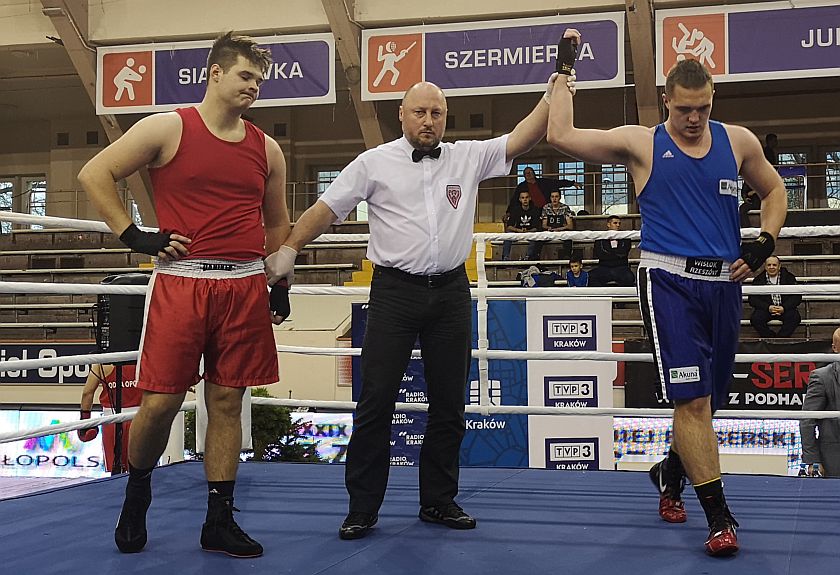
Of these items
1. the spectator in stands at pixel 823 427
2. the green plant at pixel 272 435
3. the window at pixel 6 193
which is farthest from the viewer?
the window at pixel 6 193

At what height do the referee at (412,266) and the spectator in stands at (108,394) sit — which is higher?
the referee at (412,266)

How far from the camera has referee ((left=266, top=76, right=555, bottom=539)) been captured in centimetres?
226

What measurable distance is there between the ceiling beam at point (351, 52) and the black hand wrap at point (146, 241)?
6.98 meters

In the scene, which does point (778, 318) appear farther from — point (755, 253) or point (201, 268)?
point (201, 268)

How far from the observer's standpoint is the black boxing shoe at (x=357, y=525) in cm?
214

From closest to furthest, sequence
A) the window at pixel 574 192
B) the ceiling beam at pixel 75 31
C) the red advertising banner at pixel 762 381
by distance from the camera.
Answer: the red advertising banner at pixel 762 381 < the ceiling beam at pixel 75 31 < the window at pixel 574 192

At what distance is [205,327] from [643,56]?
7.68 metres

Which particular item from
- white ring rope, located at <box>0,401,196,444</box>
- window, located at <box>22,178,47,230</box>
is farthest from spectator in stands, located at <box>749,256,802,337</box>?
window, located at <box>22,178,47,230</box>

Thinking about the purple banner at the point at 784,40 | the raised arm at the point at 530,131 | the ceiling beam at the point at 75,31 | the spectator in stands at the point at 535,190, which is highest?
the ceiling beam at the point at 75,31

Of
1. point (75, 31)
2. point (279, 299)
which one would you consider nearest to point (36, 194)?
point (75, 31)

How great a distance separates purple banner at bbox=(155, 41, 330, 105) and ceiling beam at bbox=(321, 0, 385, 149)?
0.56 metres

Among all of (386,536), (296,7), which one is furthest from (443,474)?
(296,7)

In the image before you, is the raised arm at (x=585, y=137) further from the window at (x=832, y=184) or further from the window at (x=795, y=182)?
the window at (x=832, y=184)

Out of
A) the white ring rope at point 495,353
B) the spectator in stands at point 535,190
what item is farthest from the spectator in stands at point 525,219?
the white ring rope at point 495,353
